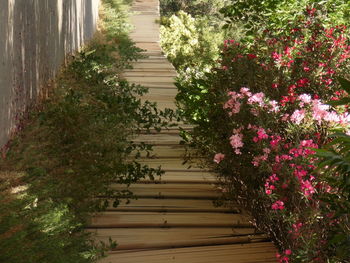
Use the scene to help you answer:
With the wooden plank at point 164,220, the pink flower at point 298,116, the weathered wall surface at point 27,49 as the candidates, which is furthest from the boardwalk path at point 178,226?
the weathered wall surface at point 27,49

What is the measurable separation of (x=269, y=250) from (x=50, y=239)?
55.0 inches

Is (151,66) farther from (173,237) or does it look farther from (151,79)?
(173,237)


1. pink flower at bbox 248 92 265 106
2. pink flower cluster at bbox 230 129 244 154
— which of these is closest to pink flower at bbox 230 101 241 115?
pink flower cluster at bbox 230 129 244 154

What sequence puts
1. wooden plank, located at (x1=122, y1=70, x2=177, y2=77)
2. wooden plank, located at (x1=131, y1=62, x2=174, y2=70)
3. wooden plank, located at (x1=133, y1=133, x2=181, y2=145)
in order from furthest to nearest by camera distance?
1. wooden plank, located at (x1=131, y1=62, x2=174, y2=70)
2. wooden plank, located at (x1=122, y1=70, x2=177, y2=77)
3. wooden plank, located at (x1=133, y1=133, x2=181, y2=145)

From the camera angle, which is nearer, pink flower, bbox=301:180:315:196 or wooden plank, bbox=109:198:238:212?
pink flower, bbox=301:180:315:196

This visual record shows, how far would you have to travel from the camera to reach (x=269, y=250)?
11.8ft

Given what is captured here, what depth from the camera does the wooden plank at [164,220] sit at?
385cm

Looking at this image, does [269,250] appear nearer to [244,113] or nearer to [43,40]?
[244,113]

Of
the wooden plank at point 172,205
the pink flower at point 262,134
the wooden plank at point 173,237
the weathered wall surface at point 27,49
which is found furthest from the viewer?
the weathered wall surface at point 27,49

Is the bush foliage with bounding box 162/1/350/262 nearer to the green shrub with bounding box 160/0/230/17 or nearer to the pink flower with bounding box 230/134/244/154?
the pink flower with bounding box 230/134/244/154

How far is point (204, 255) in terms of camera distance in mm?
3502

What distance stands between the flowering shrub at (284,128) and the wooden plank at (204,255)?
0.14m

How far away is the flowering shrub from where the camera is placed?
9.68 ft

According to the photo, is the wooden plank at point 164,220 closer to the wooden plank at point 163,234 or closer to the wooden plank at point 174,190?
the wooden plank at point 163,234
